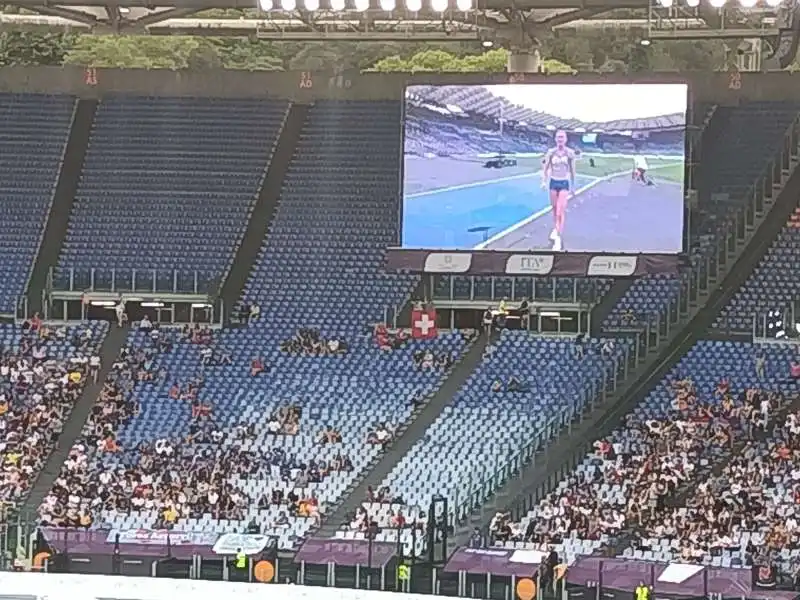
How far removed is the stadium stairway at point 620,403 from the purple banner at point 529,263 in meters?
2.32

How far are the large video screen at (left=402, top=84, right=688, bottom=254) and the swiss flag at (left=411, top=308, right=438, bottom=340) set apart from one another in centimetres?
276

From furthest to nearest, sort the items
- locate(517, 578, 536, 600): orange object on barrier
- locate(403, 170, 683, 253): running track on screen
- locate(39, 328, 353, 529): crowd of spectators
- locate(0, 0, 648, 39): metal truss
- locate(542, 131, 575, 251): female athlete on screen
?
locate(0, 0, 648, 39): metal truss → locate(542, 131, 575, 251): female athlete on screen → locate(403, 170, 683, 253): running track on screen → locate(39, 328, 353, 529): crowd of spectators → locate(517, 578, 536, 600): orange object on barrier

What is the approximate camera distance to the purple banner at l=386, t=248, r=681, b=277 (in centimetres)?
3419

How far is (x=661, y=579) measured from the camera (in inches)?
1069

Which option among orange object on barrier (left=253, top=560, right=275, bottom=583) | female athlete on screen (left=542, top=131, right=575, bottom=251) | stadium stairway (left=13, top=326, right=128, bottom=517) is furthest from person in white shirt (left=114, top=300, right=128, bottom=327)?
orange object on barrier (left=253, top=560, right=275, bottom=583)

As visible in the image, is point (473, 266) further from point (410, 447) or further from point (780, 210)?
point (780, 210)

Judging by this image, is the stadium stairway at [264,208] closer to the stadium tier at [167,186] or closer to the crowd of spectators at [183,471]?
the stadium tier at [167,186]

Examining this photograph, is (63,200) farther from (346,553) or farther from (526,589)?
(526,589)

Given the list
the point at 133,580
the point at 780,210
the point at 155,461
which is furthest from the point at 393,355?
the point at 133,580

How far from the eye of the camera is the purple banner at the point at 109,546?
29.6m

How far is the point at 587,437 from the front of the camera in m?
34.1

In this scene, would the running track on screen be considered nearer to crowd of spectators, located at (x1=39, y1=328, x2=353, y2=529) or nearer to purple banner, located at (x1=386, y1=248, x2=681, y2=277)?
purple banner, located at (x1=386, y1=248, x2=681, y2=277)

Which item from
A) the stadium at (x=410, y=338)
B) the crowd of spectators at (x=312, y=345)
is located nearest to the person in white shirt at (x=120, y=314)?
the stadium at (x=410, y=338)

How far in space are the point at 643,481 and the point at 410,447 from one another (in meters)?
4.67
